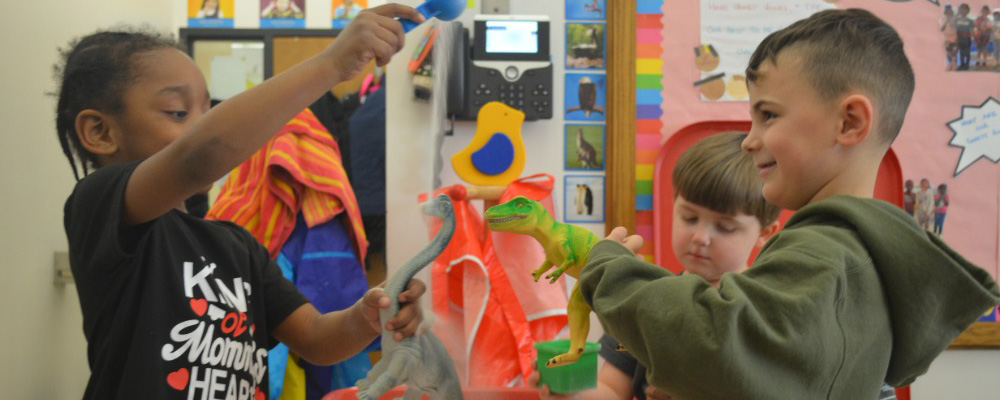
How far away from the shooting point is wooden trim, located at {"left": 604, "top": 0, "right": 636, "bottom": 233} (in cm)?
161

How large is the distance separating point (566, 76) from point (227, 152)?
3.46ft

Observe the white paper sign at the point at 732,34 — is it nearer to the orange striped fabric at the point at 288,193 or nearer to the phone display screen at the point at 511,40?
the phone display screen at the point at 511,40

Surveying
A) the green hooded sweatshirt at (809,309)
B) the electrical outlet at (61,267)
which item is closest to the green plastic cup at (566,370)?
the green hooded sweatshirt at (809,309)

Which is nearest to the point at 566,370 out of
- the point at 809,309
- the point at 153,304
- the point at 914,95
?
the point at 809,309

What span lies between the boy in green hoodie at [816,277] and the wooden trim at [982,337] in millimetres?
1225

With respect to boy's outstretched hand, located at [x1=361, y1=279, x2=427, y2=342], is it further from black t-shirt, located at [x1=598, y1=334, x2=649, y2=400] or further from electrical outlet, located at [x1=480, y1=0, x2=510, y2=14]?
electrical outlet, located at [x1=480, y1=0, x2=510, y2=14]

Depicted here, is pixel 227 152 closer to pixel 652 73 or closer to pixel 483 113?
pixel 483 113

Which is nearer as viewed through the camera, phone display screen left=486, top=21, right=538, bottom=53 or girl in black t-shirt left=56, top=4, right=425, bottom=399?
girl in black t-shirt left=56, top=4, right=425, bottom=399

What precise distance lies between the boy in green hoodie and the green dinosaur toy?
0.04 metres

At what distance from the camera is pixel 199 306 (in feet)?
2.62

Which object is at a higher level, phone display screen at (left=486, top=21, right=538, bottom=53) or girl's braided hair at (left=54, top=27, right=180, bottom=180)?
phone display screen at (left=486, top=21, right=538, bottom=53)

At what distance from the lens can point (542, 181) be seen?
1364mm

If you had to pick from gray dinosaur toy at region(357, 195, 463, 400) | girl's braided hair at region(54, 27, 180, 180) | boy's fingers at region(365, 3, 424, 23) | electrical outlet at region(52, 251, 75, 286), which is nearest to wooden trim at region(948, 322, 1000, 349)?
gray dinosaur toy at region(357, 195, 463, 400)

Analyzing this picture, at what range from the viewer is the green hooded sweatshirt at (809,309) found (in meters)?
0.51
